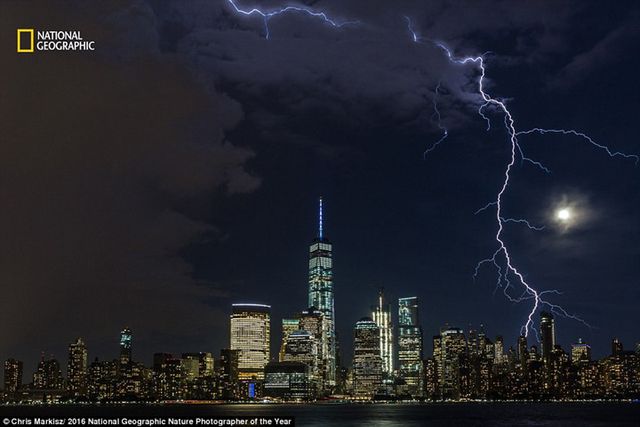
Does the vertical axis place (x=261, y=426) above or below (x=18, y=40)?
below

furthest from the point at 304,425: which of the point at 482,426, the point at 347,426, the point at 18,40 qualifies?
the point at 18,40

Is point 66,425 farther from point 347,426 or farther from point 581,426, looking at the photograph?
point 581,426

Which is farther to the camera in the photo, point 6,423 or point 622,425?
point 622,425

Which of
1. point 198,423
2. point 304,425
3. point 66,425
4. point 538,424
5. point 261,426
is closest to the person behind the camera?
point 261,426

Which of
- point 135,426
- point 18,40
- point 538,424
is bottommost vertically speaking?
point 538,424

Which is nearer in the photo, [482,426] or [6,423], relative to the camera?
[6,423]

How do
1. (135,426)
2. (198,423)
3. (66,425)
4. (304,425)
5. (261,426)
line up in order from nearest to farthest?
(261,426) → (66,425) → (198,423) → (135,426) → (304,425)

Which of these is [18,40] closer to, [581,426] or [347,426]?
[347,426]

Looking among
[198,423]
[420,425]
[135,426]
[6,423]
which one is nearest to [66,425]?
[6,423]

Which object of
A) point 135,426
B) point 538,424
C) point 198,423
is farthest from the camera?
point 538,424
